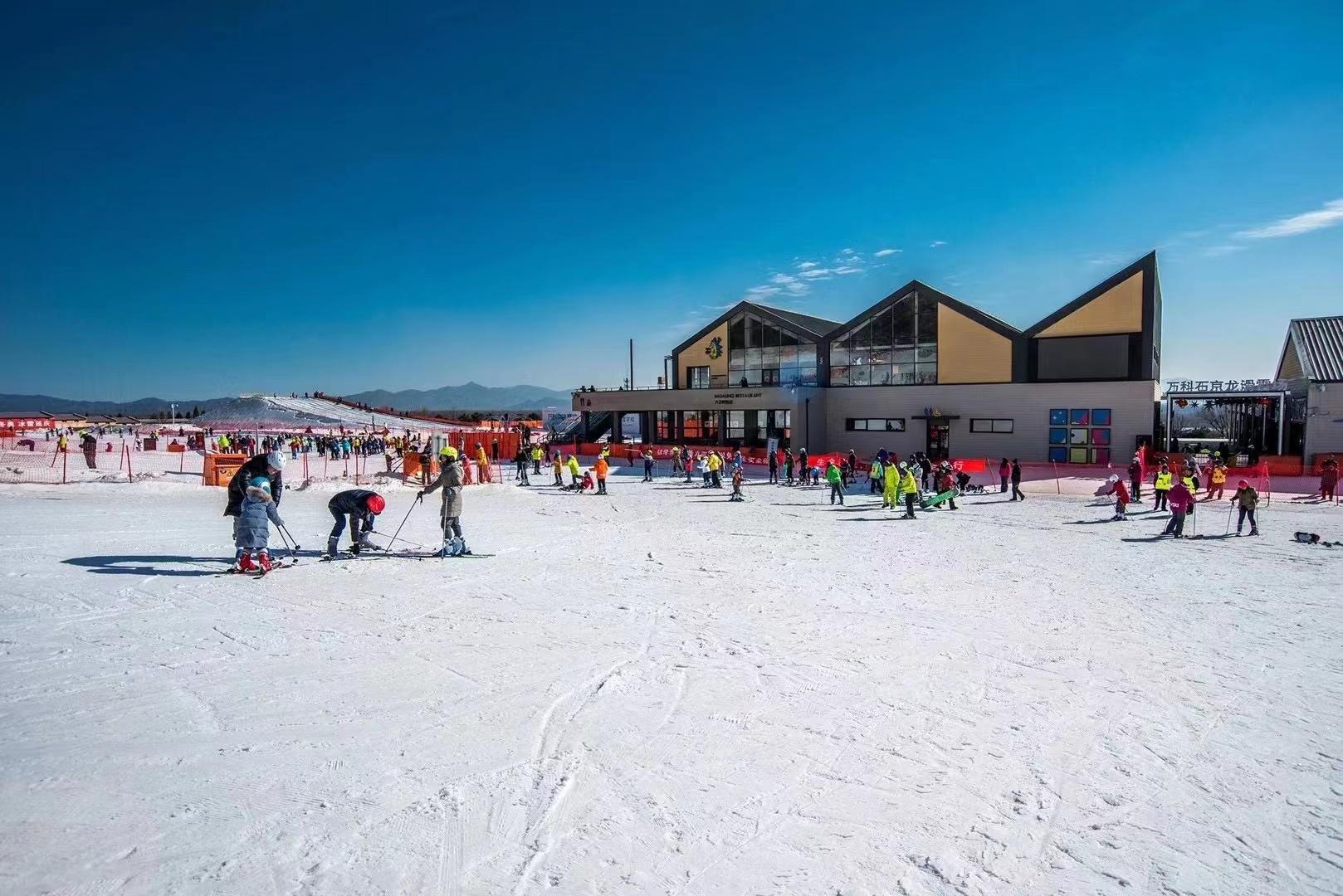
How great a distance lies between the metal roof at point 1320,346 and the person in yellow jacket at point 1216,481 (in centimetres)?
960

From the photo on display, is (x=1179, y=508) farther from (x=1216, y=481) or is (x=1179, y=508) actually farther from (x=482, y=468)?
(x=482, y=468)

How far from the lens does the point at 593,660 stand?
6215 mm

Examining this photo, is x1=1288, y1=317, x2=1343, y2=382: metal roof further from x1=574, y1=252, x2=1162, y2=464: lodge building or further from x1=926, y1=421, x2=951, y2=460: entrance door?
x1=926, y1=421, x2=951, y2=460: entrance door

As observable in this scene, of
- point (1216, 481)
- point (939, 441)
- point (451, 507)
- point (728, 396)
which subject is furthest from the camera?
point (728, 396)

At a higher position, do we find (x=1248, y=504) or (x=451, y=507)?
(x=451, y=507)

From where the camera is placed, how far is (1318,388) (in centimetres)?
2412

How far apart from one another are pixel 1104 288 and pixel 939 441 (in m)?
8.51

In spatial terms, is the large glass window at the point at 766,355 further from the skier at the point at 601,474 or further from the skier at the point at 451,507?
the skier at the point at 451,507

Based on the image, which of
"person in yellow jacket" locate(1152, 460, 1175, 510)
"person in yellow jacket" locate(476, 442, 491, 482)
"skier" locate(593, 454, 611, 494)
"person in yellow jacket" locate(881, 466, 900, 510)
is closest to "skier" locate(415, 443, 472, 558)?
"skier" locate(593, 454, 611, 494)

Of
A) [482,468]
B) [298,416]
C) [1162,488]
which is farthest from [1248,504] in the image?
[298,416]

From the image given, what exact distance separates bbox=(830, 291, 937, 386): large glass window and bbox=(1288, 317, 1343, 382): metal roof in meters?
12.9

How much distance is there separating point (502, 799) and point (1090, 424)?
95.6ft

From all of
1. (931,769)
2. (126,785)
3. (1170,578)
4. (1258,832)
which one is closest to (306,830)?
(126,785)

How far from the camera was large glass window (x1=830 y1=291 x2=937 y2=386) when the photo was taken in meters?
30.4
